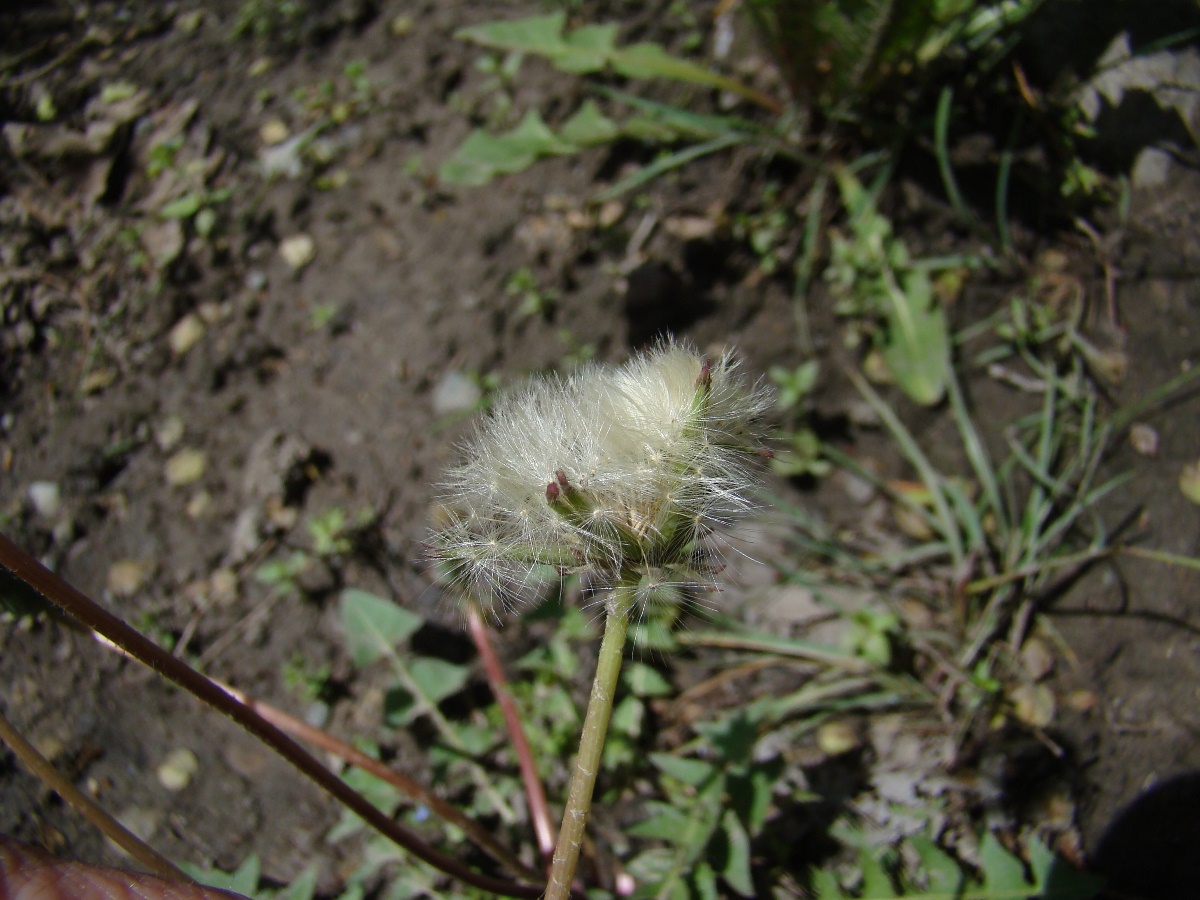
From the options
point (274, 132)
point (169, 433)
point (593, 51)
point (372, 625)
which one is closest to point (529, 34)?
point (593, 51)

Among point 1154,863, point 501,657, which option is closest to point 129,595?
point 501,657

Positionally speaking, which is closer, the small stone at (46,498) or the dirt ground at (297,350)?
the dirt ground at (297,350)

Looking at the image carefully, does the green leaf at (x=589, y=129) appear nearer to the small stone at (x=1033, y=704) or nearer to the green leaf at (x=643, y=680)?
the green leaf at (x=643, y=680)

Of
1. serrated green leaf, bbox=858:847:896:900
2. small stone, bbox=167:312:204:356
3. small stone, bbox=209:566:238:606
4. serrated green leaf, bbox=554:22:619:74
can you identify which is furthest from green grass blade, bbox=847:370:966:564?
small stone, bbox=167:312:204:356

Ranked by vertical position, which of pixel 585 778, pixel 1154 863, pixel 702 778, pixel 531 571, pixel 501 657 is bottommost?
pixel 1154 863

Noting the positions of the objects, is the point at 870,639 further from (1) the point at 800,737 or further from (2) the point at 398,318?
(2) the point at 398,318

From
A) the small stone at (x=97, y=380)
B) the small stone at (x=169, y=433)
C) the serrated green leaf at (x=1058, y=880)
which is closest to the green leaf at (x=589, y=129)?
the small stone at (x=169, y=433)

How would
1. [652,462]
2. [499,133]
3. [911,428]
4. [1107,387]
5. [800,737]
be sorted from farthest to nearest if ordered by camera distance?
[499,133] → [911,428] → [1107,387] → [800,737] → [652,462]
